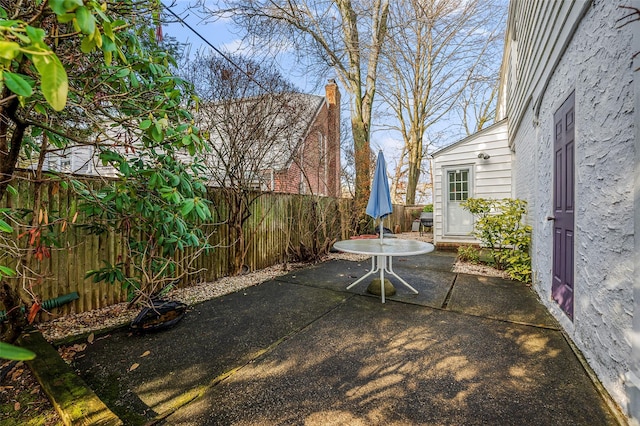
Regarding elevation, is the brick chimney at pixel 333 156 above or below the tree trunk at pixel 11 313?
above

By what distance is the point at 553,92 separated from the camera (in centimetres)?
328

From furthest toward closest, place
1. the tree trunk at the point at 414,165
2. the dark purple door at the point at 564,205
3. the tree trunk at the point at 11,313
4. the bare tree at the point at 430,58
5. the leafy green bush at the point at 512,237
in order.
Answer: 1. the tree trunk at the point at 414,165
2. the bare tree at the point at 430,58
3. the leafy green bush at the point at 512,237
4. the dark purple door at the point at 564,205
5. the tree trunk at the point at 11,313

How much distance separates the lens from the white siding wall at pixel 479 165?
23.3 feet

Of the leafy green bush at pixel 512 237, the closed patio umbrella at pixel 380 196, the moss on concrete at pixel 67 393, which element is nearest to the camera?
the moss on concrete at pixel 67 393

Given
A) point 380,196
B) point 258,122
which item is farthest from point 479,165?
point 258,122

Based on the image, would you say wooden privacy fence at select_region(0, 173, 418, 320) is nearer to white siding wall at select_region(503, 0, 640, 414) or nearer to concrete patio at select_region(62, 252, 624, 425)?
concrete patio at select_region(62, 252, 624, 425)

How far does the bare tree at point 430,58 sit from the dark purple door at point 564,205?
7.09 metres

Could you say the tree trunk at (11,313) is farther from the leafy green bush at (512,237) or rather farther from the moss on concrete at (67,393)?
the leafy green bush at (512,237)

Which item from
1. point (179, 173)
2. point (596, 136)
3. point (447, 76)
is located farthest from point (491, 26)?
point (179, 173)

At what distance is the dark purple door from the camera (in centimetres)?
275

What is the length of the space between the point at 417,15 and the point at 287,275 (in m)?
8.68

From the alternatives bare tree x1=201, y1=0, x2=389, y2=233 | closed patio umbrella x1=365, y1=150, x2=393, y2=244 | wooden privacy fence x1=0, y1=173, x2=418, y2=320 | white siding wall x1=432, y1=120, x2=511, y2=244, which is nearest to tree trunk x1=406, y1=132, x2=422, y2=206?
bare tree x1=201, y1=0, x2=389, y2=233

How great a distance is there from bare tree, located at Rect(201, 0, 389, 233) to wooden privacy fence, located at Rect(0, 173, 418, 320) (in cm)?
210

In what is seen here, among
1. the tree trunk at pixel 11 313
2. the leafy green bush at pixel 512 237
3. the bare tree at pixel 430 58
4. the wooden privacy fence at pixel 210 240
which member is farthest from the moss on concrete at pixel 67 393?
the bare tree at pixel 430 58
